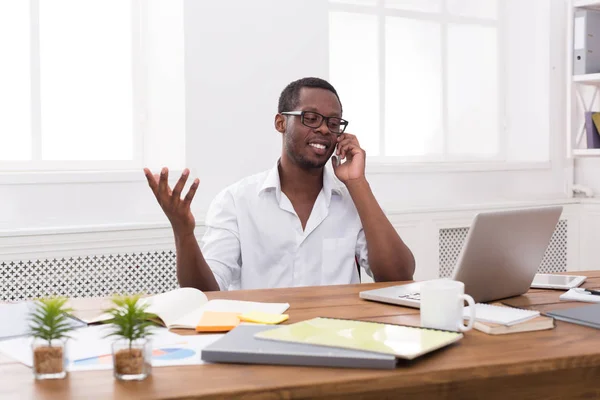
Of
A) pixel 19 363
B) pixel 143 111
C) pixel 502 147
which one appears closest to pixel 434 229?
pixel 502 147

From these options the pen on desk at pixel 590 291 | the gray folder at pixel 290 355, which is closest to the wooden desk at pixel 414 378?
the gray folder at pixel 290 355

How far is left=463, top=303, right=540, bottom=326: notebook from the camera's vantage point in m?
1.43

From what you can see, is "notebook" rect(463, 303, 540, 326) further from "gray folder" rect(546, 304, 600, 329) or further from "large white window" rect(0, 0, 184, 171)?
"large white window" rect(0, 0, 184, 171)

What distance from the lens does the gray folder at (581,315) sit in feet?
4.78

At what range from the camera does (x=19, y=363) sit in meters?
1.19

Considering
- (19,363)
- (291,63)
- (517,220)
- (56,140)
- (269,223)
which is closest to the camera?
(19,363)

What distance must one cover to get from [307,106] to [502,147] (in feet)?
7.78

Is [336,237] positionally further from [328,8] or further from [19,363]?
[328,8]

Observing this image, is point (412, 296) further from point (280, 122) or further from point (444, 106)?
point (444, 106)

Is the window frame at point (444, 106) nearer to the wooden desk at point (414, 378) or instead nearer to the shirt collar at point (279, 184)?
the shirt collar at point (279, 184)

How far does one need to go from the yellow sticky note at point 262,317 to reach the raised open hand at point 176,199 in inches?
19.2

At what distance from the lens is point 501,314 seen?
1487mm

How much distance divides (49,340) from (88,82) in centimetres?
231

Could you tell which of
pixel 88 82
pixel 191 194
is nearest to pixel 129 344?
pixel 191 194
